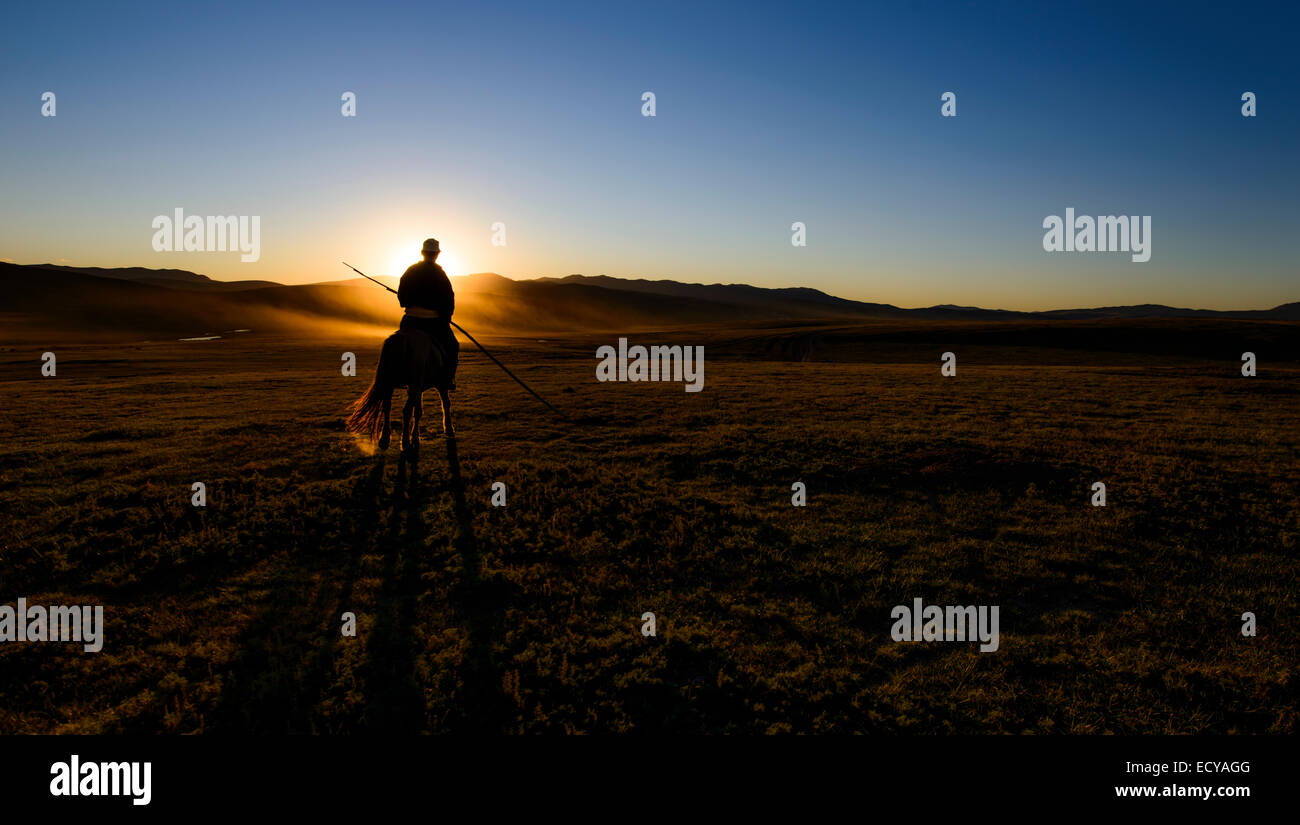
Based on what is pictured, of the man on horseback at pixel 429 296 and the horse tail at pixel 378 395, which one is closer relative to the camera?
the horse tail at pixel 378 395

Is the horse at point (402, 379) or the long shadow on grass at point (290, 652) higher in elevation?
the horse at point (402, 379)

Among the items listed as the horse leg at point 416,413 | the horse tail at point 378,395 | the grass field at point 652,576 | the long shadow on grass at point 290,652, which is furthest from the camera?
the horse leg at point 416,413

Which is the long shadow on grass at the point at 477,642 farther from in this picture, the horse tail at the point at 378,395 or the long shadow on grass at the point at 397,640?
the horse tail at the point at 378,395

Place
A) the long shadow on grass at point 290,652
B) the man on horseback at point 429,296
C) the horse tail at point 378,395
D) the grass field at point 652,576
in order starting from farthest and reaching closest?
the man on horseback at point 429,296 → the horse tail at point 378,395 → the grass field at point 652,576 → the long shadow on grass at point 290,652

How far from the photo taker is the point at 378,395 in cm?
1016

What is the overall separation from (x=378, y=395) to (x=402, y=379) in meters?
0.67

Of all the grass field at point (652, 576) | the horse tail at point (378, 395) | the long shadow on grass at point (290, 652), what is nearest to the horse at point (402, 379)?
the horse tail at point (378, 395)

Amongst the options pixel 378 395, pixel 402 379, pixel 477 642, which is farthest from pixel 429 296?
pixel 477 642

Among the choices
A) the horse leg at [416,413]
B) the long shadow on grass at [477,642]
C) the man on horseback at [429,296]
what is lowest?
the long shadow on grass at [477,642]

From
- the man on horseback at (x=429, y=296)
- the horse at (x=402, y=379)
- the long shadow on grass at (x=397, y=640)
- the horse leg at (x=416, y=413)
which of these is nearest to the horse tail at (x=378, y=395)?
the horse at (x=402, y=379)

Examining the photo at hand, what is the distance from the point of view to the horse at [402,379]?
9797mm

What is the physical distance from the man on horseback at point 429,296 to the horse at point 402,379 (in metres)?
0.45

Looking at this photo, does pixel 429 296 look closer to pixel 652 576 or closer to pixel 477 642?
pixel 652 576

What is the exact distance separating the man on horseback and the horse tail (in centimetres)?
78
